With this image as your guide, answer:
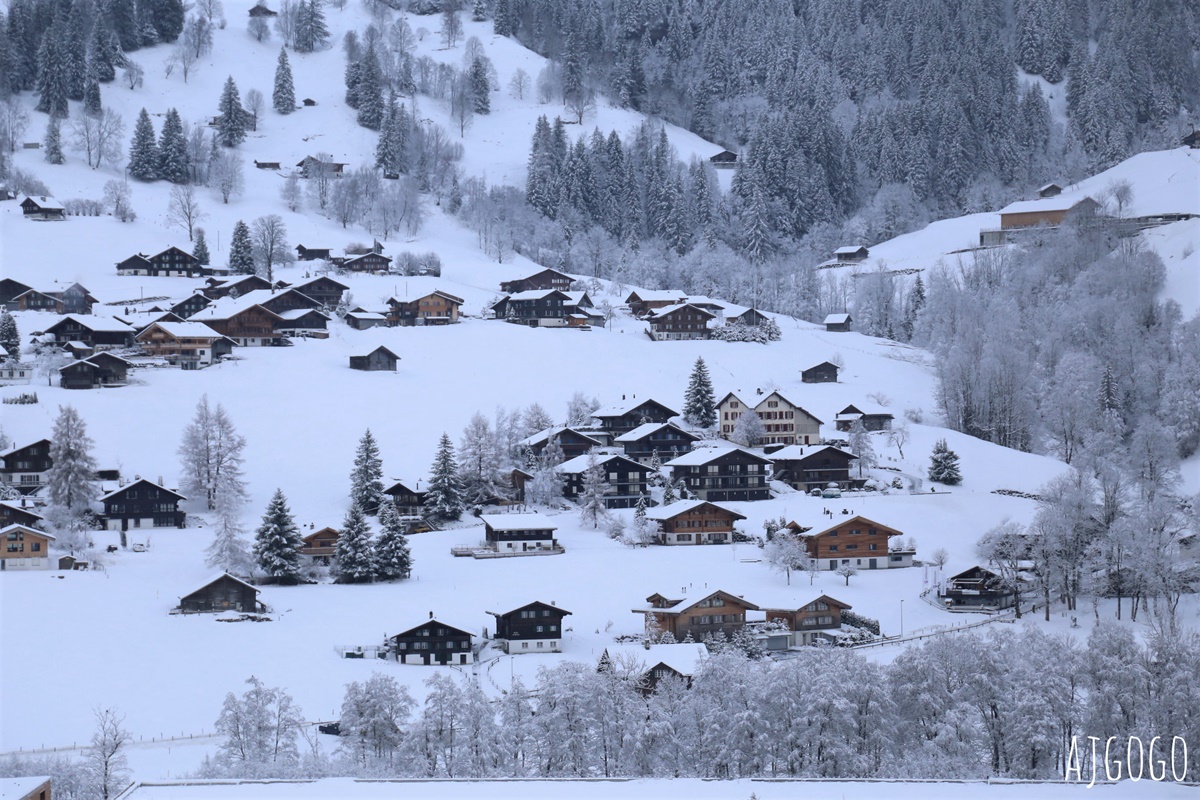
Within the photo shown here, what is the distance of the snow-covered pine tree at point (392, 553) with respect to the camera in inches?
1629

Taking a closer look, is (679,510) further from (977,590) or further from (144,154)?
(144,154)

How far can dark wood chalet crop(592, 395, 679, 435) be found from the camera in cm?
5922

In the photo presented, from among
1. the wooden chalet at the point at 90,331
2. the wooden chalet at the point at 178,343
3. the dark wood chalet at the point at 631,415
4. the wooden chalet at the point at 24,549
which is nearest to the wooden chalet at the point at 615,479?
the dark wood chalet at the point at 631,415

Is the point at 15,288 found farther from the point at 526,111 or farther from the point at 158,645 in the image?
the point at 526,111

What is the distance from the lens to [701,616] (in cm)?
3712

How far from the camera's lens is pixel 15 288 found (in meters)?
70.5

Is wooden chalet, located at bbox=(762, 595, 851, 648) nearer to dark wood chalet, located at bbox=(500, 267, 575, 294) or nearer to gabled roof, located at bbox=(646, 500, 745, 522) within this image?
gabled roof, located at bbox=(646, 500, 745, 522)

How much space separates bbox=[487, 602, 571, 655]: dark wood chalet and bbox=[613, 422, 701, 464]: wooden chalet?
64.4 feet

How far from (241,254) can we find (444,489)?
39439 mm

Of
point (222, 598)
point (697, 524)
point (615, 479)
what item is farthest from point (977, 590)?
point (222, 598)

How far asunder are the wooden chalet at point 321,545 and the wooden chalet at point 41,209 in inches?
2070

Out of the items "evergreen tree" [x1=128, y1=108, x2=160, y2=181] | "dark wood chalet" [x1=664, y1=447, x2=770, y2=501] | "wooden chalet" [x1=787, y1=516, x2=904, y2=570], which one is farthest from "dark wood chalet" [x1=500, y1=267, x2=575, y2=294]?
"wooden chalet" [x1=787, y1=516, x2=904, y2=570]

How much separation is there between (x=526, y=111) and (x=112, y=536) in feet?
287

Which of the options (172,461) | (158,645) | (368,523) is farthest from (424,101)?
(158,645)
